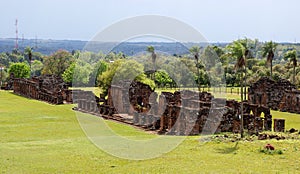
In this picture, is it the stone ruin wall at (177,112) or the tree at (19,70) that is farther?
the tree at (19,70)

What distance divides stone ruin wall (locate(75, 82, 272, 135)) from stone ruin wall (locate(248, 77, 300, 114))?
443 inches

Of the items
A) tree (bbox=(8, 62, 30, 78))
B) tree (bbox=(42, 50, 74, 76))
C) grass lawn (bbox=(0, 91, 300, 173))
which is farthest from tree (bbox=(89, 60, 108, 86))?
grass lawn (bbox=(0, 91, 300, 173))

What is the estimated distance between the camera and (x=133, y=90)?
154ft

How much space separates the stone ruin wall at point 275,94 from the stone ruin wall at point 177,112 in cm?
1126

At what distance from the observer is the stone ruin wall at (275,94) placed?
172 ft

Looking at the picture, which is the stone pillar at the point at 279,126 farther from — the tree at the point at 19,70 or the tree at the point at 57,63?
the tree at the point at 57,63

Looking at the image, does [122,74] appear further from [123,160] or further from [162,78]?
[123,160]

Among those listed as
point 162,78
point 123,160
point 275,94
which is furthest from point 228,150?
point 162,78

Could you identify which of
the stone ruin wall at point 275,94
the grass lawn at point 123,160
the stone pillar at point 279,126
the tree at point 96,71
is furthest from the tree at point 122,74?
the stone pillar at point 279,126

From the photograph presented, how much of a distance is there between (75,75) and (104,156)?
6646 centimetres

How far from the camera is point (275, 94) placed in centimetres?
5562

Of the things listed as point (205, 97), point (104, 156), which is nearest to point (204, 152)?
point (104, 156)

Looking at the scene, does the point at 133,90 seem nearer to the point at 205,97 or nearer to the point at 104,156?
the point at 205,97

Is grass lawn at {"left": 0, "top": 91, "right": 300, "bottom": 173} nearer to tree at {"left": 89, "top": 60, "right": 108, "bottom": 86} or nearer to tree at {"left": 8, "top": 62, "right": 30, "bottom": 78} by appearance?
tree at {"left": 89, "top": 60, "right": 108, "bottom": 86}
